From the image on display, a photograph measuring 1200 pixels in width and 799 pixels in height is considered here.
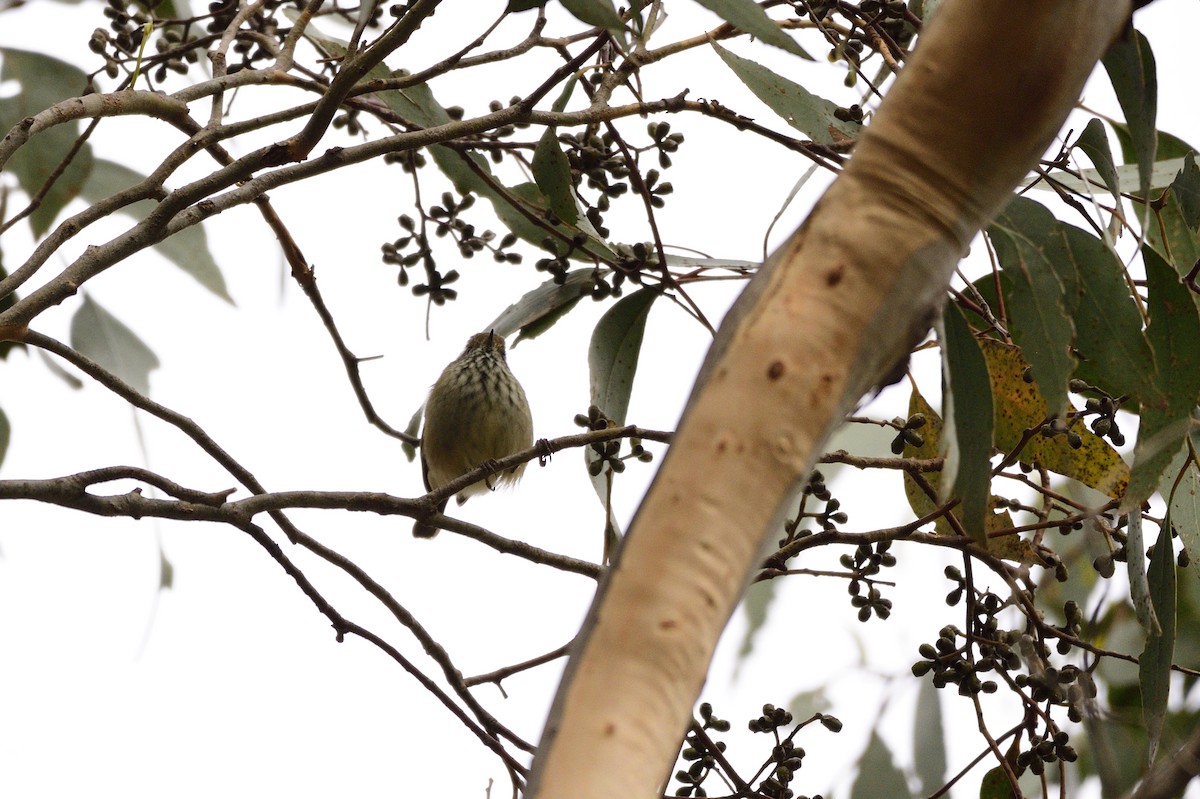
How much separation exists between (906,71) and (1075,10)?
0.48 feet

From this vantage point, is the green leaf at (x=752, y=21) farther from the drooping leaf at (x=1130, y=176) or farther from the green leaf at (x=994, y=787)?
the green leaf at (x=994, y=787)

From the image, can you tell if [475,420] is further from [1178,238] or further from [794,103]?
[1178,238]

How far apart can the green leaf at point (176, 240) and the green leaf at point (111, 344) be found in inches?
8.5

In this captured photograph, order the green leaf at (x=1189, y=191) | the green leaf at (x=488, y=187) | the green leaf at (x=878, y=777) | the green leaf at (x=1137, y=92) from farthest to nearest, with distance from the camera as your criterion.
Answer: the green leaf at (x=878, y=777), the green leaf at (x=488, y=187), the green leaf at (x=1189, y=191), the green leaf at (x=1137, y=92)

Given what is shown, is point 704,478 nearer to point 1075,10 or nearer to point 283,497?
point 1075,10

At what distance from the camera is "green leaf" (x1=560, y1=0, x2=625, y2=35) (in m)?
1.44

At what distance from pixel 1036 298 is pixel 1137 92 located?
33 centimetres

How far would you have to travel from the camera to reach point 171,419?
1.89m

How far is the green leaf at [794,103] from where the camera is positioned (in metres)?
1.95

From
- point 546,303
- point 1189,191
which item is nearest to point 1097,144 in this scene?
point 1189,191

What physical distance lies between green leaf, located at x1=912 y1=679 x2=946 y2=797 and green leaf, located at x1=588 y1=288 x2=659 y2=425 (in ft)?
3.66

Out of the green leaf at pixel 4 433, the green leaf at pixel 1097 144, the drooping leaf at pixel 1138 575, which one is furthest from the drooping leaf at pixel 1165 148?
the green leaf at pixel 4 433

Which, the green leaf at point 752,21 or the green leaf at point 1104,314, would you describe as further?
the green leaf at point 1104,314

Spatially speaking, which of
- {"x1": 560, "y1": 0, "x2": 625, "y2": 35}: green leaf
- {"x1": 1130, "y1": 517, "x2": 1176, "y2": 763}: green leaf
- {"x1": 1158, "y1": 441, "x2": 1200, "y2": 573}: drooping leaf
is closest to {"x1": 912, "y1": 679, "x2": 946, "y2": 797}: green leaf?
{"x1": 1130, "y1": 517, "x2": 1176, "y2": 763}: green leaf
